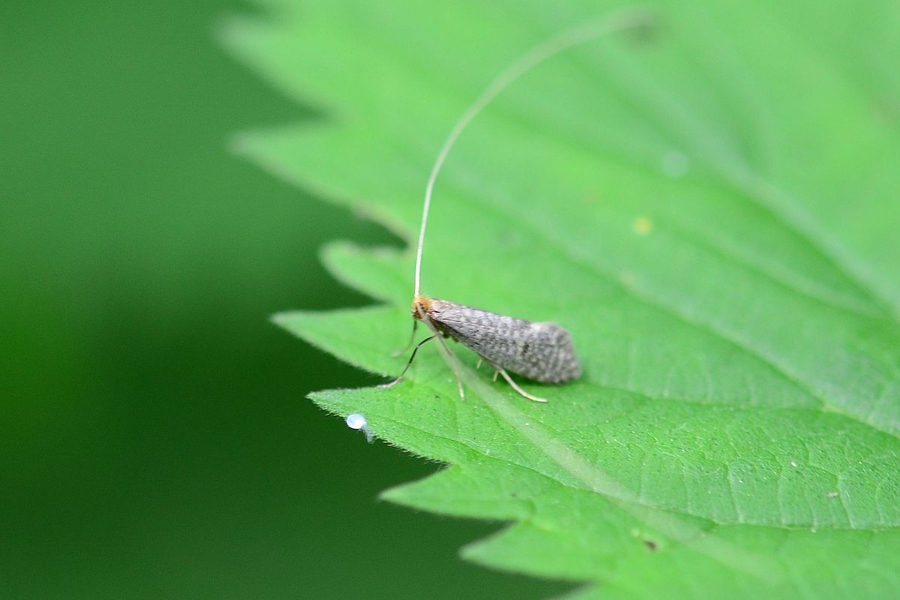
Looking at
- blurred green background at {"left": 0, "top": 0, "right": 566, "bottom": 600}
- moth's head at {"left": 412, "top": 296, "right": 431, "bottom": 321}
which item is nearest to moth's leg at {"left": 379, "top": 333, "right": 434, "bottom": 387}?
moth's head at {"left": 412, "top": 296, "right": 431, "bottom": 321}

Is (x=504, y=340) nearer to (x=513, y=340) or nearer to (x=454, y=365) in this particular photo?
(x=513, y=340)

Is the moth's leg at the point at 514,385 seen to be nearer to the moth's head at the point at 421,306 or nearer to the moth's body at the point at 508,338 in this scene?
the moth's body at the point at 508,338

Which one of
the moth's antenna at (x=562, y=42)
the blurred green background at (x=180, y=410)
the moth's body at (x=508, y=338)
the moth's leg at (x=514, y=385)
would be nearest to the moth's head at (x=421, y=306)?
the moth's body at (x=508, y=338)

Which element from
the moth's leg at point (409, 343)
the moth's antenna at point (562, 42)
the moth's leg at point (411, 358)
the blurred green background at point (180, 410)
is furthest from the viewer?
the moth's antenna at point (562, 42)

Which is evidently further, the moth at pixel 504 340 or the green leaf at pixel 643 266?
the moth at pixel 504 340

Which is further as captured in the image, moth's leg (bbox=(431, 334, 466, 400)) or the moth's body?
the moth's body

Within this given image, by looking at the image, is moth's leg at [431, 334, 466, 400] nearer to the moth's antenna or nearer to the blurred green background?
the blurred green background

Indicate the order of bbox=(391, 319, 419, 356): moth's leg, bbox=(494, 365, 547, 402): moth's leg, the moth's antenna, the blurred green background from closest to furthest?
bbox=(494, 365, 547, 402): moth's leg, bbox=(391, 319, 419, 356): moth's leg, the blurred green background, the moth's antenna
